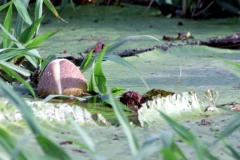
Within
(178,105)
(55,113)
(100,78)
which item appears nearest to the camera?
(55,113)

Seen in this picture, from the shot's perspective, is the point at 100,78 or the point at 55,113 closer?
the point at 55,113

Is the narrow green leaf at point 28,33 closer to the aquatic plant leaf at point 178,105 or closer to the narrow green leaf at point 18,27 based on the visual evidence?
the narrow green leaf at point 18,27

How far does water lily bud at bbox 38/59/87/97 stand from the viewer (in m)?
1.90

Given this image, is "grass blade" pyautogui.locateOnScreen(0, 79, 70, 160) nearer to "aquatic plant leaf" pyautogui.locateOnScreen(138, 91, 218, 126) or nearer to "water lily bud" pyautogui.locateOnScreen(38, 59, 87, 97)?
"aquatic plant leaf" pyautogui.locateOnScreen(138, 91, 218, 126)

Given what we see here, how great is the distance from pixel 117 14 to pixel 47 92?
262cm

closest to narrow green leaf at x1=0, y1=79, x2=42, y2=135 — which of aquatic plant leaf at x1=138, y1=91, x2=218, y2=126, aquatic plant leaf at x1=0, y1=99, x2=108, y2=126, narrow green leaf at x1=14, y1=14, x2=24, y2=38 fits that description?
aquatic plant leaf at x1=0, y1=99, x2=108, y2=126

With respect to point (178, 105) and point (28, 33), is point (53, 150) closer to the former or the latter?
point (178, 105)

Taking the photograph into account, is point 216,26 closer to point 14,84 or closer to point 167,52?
point 167,52

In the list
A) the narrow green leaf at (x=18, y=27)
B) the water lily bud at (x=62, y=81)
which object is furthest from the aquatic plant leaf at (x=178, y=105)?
the narrow green leaf at (x=18, y=27)

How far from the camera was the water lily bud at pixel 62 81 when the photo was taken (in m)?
1.90

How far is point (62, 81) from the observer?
75.2 inches

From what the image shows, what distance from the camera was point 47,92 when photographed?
6.22 ft

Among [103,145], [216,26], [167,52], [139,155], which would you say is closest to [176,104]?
[103,145]

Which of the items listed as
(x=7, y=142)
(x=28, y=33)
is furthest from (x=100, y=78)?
(x=7, y=142)
